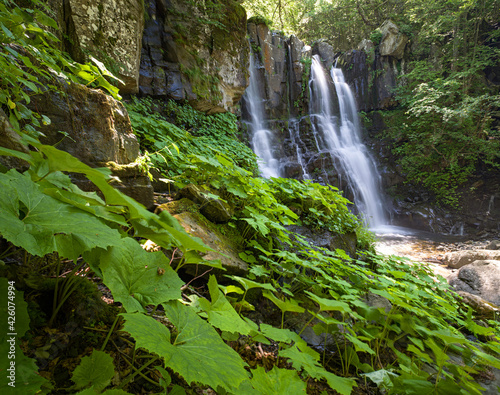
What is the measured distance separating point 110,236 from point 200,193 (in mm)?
1795

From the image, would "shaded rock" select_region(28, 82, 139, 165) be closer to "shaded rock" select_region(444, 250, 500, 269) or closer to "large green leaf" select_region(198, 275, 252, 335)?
"large green leaf" select_region(198, 275, 252, 335)

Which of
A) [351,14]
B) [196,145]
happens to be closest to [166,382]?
[196,145]

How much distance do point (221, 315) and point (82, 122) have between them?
7.42ft

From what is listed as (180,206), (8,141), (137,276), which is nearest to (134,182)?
(180,206)

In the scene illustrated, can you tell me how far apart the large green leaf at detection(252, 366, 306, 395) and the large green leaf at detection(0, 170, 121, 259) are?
77 cm

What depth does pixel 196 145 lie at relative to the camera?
4.27 metres

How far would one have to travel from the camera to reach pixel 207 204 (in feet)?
7.89

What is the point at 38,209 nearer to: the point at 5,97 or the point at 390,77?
the point at 5,97

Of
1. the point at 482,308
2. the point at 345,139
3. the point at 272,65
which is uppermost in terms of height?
the point at 272,65

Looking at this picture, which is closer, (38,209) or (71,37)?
(38,209)

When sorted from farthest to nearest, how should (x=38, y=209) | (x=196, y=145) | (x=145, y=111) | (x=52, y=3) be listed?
(x=145, y=111), (x=196, y=145), (x=52, y=3), (x=38, y=209)

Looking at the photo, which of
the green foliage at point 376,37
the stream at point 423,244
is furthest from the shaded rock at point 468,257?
the green foliage at point 376,37

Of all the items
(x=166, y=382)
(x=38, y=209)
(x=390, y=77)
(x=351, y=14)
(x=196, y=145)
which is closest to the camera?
(x=38, y=209)

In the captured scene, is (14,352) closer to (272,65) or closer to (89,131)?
(89,131)
